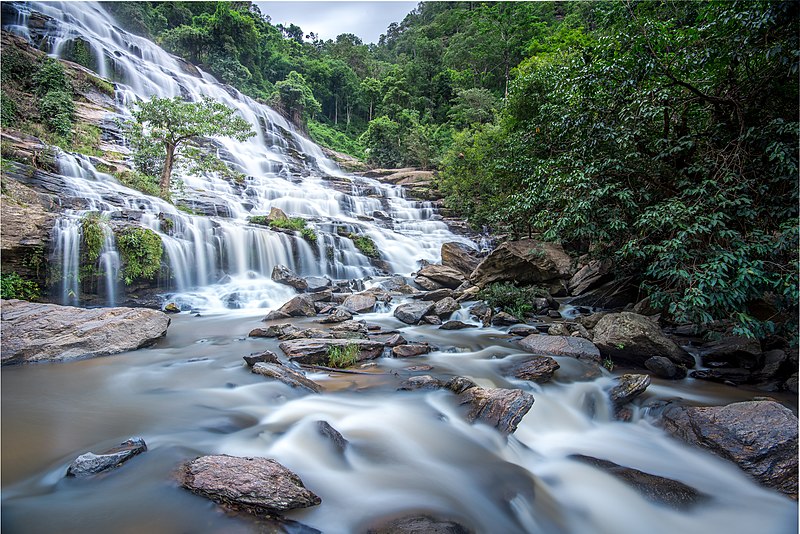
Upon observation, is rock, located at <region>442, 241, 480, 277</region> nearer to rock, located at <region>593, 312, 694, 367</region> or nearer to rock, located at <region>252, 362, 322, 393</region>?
rock, located at <region>593, 312, 694, 367</region>

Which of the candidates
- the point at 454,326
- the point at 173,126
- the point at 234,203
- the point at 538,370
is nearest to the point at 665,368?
the point at 538,370

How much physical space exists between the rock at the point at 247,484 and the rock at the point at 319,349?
9.14 ft

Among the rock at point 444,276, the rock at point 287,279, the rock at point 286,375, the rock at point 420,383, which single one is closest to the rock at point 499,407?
the rock at point 420,383

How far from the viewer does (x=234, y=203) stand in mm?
16703

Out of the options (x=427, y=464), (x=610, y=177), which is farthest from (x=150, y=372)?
(x=610, y=177)

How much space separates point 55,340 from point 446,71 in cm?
4081

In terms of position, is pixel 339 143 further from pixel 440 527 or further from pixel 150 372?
pixel 440 527

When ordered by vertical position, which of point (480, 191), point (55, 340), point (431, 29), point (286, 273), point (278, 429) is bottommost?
point (278, 429)

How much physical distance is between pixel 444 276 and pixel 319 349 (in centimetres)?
712

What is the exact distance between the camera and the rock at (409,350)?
6062 mm

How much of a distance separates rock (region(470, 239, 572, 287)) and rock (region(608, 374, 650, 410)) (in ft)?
19.3

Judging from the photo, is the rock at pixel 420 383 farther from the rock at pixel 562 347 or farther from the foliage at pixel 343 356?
the rock at pixel 562 347

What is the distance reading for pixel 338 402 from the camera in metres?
4.33

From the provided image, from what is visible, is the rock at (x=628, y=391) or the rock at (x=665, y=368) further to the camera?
the rock at (x=665, y=368)
